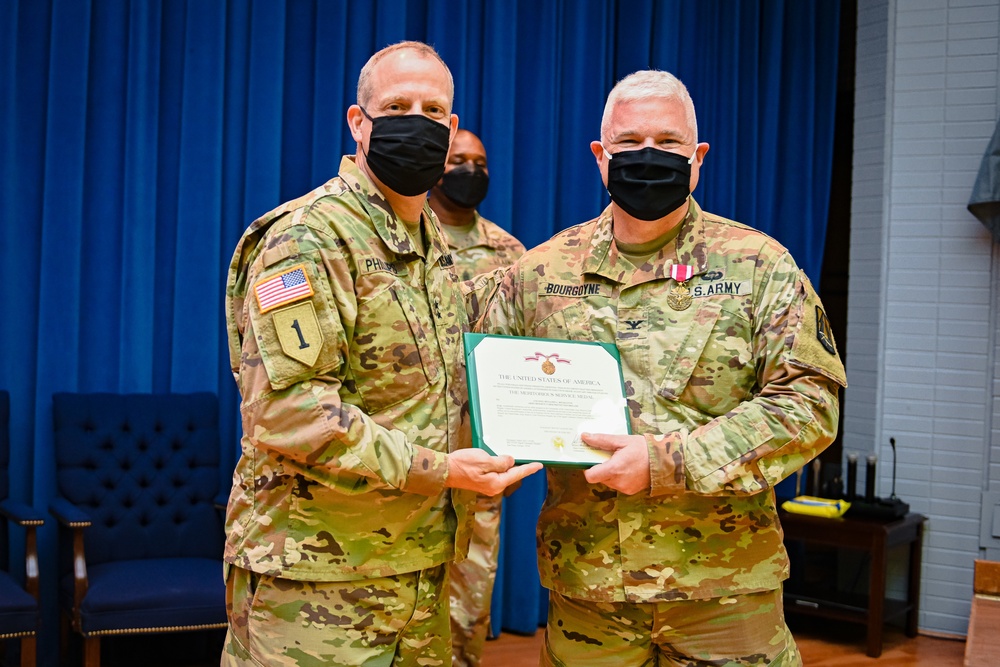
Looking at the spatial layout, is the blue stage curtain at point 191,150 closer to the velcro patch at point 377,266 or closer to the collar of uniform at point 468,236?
the collar of uniform at point 468,236

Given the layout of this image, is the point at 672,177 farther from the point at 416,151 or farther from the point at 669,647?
the point at 669,647

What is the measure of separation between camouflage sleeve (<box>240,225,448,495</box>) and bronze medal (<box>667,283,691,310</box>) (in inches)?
23.2

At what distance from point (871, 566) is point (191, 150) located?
132 inches

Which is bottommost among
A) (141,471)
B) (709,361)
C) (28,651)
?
(28,651)

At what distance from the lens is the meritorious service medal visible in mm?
2213

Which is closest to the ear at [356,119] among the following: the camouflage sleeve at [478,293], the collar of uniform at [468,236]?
the camouflage sleeve at [478,293]

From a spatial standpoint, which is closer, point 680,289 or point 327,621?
point 327,621

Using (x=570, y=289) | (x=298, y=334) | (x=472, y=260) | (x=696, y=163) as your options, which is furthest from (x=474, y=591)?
(x=298, y=334)

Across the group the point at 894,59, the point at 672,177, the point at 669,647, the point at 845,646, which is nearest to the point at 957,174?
the point at 894,59

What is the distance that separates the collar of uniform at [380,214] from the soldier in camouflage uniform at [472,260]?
1729 millimetres

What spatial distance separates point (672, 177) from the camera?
7.29 feet

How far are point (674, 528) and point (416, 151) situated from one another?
0.91 m

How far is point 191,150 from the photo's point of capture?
417cm

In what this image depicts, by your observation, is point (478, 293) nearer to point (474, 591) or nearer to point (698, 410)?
point (698, 410)
